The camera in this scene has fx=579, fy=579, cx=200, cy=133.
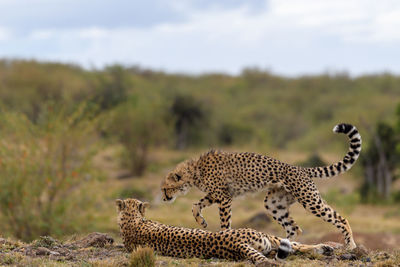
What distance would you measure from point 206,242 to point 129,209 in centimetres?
127

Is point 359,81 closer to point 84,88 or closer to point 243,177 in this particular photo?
point 84,88

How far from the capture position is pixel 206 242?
6102mm

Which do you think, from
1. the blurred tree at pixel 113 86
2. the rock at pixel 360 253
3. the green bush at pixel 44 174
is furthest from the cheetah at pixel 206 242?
the blurred tree at pixel 113 86

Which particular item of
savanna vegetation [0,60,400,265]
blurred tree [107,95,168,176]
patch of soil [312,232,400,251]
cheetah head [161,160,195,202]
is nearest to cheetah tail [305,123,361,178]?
cheetah head [161,160,195,202]

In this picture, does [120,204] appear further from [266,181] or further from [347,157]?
[347,157]

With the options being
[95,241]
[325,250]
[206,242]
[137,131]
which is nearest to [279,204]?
[325,250]

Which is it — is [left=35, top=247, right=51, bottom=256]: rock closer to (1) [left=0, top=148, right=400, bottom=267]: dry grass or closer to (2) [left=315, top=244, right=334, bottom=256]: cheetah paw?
(1) [left=0, top=148, right=400, bottom=267]: dry grass

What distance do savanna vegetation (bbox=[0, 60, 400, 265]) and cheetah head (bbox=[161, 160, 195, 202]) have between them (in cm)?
244

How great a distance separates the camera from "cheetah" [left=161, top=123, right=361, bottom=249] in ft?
22.8

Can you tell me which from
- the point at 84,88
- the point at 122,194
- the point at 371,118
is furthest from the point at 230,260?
the point at 371,118

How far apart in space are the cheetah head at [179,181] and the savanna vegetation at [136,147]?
244 cm

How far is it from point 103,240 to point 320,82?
2469 inches

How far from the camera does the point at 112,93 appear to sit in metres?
34.8

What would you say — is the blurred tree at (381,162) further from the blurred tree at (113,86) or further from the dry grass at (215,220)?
the blurred tree at (113,86)
